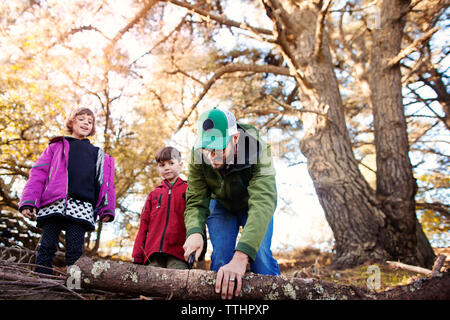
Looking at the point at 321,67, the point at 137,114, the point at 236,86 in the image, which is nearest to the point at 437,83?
the point at 321,67

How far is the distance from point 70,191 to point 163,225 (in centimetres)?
78

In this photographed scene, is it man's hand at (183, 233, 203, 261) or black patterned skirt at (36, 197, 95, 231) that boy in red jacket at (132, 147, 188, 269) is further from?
man's hand at (183, 233, 203, 261)

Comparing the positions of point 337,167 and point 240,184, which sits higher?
point 337,167

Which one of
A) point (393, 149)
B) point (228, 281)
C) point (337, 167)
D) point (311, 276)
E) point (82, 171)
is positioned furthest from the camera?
point (393, 149)

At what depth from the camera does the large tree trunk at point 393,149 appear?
360 centimetres

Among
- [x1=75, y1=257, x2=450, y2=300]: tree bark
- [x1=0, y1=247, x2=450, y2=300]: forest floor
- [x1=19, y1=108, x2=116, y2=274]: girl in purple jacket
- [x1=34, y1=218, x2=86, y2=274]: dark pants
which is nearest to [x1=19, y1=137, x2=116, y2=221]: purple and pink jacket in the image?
[x1=19, y1=108, x2=116, y2=274]: girl in purple jacket

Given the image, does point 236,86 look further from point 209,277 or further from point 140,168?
point 209,277

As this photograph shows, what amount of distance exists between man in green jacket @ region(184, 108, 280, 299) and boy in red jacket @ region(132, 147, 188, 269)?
0.43 m

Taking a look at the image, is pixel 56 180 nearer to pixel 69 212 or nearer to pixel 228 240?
pixel 69 212

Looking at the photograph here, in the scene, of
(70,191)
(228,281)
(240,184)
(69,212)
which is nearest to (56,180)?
(70,191)

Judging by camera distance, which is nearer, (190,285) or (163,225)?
(190,285)

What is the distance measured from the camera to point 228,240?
2.05m

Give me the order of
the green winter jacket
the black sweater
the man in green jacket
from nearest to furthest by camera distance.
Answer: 1. the man in green jacket
2. the green winter jacket
3. the black sweater

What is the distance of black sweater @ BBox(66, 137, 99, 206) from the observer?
7.55 feet
